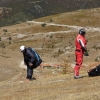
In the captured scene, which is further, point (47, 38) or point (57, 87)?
point (47, 38)

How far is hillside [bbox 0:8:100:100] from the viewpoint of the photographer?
19484mm

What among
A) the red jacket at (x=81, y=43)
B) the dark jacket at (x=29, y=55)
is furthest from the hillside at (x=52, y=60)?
the red jacket at (x=81, y=43)

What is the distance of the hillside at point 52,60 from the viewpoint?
19.5m

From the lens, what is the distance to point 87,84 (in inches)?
794

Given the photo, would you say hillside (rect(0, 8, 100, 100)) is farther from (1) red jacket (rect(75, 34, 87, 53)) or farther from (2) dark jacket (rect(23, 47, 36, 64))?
(1) red jacket (rect(75, 34, 87, 53))

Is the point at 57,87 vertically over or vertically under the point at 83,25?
over

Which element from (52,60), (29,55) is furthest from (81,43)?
(52,60)

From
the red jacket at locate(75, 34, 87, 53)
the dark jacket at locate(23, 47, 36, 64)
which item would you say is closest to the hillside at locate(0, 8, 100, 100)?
the dark jacket at locate(23, 47, 36, 64)

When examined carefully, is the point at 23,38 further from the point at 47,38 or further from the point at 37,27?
the point at 37,27

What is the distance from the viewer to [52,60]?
60.7m

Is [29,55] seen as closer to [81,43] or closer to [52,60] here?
[81,43]

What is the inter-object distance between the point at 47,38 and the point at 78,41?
70.8m

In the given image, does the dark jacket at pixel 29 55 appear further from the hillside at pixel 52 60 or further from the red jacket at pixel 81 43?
the red jacket at pixel 81 43

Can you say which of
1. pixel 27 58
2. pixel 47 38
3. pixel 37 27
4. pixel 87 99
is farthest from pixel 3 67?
pixel 37 27
